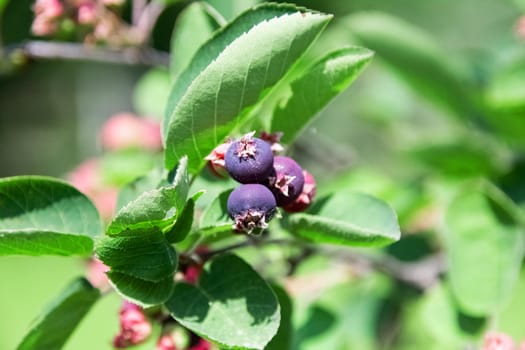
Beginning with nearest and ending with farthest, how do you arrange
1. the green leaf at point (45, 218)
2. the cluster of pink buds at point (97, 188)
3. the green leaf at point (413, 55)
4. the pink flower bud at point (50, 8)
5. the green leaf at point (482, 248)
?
the green leaf at point (45, 218), the green leaf at point (482, 248), the pink flower bud at point (50, 8), the green leaf at point (413, 55), the cluster of pink buds at point (97, 188)

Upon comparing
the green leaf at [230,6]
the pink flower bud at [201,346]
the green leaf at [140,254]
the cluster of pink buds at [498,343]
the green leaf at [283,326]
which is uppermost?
the green leaf at [140,254]

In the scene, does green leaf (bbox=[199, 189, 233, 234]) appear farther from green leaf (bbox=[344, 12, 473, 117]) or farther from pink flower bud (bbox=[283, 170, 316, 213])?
green leaf (bbox=[344, 12, 473, 117])

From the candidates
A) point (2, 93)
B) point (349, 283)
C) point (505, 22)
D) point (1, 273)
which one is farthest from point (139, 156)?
point (2, 93)

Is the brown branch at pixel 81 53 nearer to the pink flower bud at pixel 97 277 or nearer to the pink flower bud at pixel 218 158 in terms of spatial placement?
the pink flower bud at pixel 97 277

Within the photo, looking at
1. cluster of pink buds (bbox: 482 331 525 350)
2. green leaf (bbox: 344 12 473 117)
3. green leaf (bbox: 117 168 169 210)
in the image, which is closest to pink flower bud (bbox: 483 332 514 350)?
cluster of pink buds (bbox: 482 331 525 350)

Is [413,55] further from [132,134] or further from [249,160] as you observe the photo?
[249,160]

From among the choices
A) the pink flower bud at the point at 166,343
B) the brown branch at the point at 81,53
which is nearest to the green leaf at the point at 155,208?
the pink flower bud at the point at 166,343
